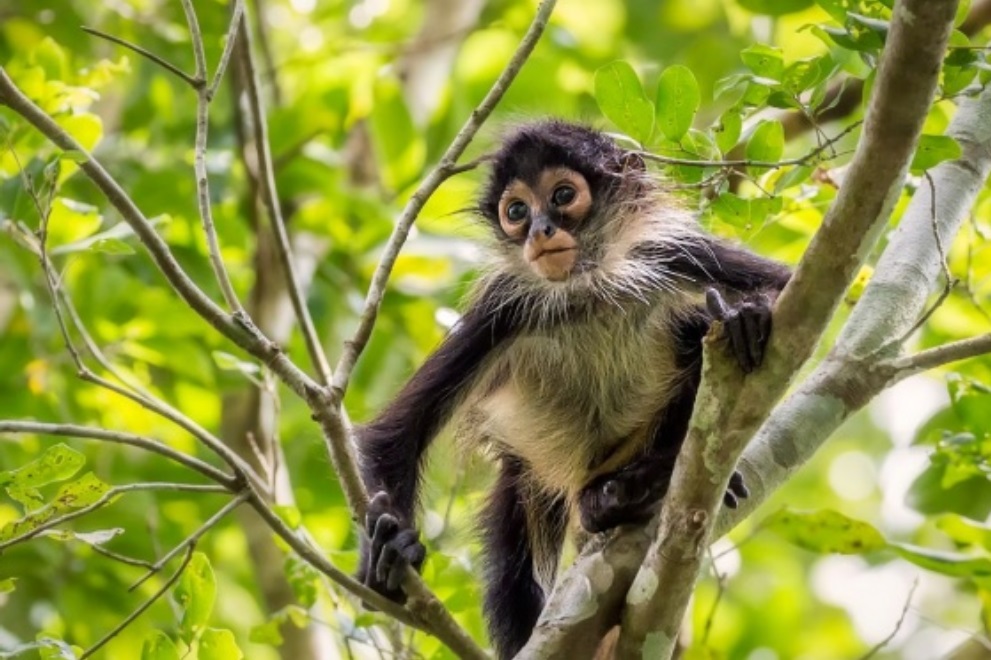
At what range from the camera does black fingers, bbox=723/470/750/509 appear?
A: 12.9 feet

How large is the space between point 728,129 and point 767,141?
17cm

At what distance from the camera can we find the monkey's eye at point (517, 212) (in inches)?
210

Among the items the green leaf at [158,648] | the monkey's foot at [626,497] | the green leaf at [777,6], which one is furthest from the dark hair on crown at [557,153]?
the green leaf at [158,648]

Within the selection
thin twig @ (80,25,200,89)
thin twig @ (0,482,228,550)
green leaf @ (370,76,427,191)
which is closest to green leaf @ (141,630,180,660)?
thin twig @ (0,482,228,550)

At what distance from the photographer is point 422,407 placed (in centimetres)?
512

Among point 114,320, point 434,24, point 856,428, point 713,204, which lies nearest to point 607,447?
point 713,204

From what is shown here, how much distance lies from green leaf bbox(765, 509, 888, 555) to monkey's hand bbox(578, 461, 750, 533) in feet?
1.63

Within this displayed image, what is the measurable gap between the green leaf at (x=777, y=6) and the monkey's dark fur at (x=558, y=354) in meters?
0.75

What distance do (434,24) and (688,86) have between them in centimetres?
445

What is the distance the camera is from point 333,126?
710 cm

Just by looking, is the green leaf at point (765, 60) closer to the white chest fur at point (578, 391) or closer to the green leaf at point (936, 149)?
the green leaf at point (936, 149)

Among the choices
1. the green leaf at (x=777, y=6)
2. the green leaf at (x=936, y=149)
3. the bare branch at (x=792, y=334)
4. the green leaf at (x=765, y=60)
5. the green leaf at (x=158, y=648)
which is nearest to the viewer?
the bare branch at (x=792, y=334)

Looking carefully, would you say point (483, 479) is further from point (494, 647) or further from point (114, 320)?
point (114, 320)

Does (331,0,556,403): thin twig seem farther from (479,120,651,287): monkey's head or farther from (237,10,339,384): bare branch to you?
(479,120,651,287): monkey's head
